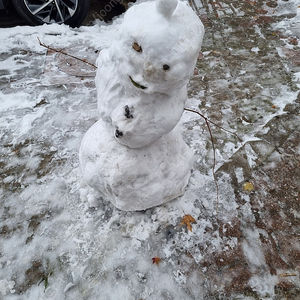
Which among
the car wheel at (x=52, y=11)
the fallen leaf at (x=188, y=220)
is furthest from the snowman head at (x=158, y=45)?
the car wheel at (x=52, y=11)

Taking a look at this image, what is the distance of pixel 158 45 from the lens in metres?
1.04

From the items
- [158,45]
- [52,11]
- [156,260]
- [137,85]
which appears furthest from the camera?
[52,11]

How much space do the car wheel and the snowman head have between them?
3.38m

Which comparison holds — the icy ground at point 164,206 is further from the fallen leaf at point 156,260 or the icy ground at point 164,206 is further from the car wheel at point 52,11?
the car wheel at point 52,11

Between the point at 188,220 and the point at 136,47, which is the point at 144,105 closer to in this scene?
the point at 136,47

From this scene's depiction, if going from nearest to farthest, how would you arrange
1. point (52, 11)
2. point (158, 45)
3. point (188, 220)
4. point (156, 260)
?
1. point (158, 45)
2. point (156, 260)
3. point (188, 220)
4. point (52, 11)

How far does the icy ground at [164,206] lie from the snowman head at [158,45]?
1221mm

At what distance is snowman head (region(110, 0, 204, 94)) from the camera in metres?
1.04

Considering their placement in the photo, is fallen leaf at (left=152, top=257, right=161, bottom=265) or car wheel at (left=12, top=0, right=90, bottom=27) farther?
car wheel at (left=12, top=0, right=90, bottom=27)

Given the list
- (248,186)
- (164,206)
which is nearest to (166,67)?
(164,206)

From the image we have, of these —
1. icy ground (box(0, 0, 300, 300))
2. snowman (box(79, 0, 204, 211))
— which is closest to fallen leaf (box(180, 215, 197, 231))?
icy ground (box(0, 0, 300, 300))

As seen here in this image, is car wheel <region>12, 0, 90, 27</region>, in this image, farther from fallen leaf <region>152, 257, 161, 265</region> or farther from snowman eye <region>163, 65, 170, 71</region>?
fallen leaf <region>152, 257, 161, 265</region>

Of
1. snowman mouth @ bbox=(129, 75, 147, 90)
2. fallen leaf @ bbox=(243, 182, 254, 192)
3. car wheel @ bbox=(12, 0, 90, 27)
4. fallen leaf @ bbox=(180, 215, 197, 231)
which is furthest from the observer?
car wheel @ bbox=(12, 0, 90, 27)

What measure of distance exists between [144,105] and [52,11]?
3.67 m
